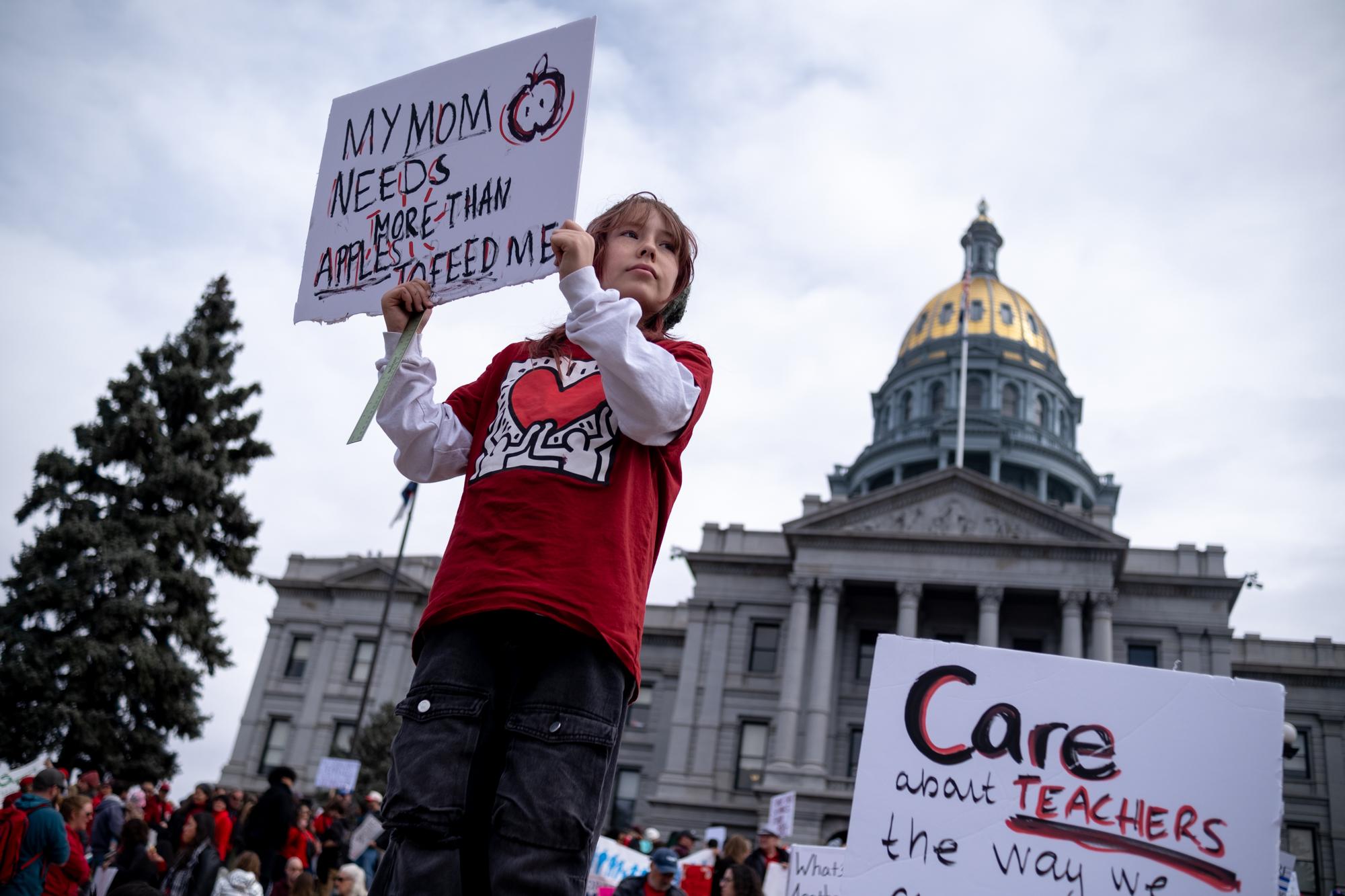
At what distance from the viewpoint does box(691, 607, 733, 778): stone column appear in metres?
39.2

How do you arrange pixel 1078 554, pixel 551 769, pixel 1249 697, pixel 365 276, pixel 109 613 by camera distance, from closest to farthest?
pixel 551 769
pixel 365 276
pixel 1249 697
pixel 109 613
pixel 1078 554

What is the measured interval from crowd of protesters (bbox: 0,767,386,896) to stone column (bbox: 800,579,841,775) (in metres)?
24.2

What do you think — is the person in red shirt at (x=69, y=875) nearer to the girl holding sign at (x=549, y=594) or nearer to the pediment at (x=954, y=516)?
the girl holding sign at (x=549, y=594)

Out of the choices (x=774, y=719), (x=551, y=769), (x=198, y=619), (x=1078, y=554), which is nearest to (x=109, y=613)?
(x=198, y=619)

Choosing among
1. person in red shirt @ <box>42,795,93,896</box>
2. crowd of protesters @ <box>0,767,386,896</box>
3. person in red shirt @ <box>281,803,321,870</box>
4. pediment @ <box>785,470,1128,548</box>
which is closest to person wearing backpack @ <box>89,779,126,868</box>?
crowd of protesters @ <box>0,767,386,896</box>

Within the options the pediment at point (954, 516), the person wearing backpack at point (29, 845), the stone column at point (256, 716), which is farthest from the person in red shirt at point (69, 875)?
the stone column at point (256, 716)

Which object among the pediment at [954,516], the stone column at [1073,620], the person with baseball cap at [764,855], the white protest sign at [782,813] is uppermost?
the pediment at [954,516]

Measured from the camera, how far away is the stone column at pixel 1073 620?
121ft

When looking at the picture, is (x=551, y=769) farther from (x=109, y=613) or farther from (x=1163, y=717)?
(x=109, y=613)

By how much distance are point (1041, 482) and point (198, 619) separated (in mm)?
41062

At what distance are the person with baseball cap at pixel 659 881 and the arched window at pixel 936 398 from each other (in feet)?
171

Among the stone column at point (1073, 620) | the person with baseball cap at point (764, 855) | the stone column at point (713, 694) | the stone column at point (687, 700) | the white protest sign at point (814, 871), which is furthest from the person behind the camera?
the stone column at point (687, 700)

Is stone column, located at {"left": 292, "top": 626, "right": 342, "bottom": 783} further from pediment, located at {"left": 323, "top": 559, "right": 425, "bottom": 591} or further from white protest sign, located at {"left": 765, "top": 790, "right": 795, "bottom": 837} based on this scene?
white protest sign, located at {"left": 765, "top": 790, "right": 795, "bottom": 837}

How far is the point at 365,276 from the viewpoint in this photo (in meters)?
3.48
